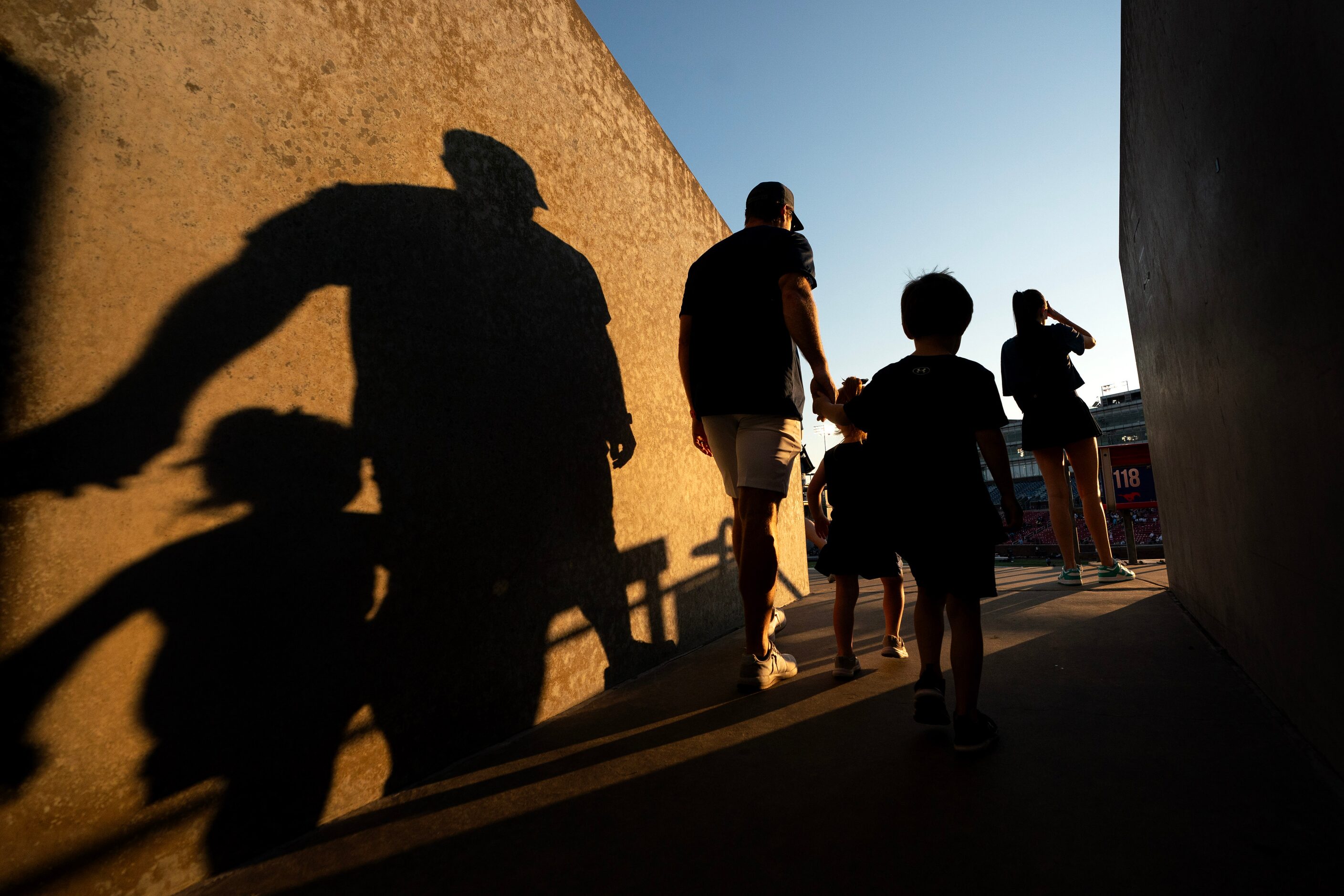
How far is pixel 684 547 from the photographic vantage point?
2918 mm

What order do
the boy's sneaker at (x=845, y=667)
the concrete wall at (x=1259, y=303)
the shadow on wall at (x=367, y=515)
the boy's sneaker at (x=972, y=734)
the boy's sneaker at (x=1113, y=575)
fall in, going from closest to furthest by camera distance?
1. the concrete wall at (x=1259, y=303)
2. the shadow on wall at (x=367, y=515)
3. the boy's sneaker at (x=972, y=734)
4. the boy's sneaker at (x=845, y=667)
5. the boy's sneaker at (x=1113, y=575)

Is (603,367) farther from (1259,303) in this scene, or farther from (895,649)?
(1259,303)

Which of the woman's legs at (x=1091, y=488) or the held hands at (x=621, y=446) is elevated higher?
the held hands at (x=621, y=446)

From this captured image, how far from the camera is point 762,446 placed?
2205mm

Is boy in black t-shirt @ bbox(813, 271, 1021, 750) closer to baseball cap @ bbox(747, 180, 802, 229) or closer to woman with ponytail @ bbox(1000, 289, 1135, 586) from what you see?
baseball cap @ bbox(747, 180, 802, 229)

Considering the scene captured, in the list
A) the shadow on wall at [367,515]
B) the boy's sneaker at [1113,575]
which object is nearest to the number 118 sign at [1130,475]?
the boy's sneaker at [1113,575]

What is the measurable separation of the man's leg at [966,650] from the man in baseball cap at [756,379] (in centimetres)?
64

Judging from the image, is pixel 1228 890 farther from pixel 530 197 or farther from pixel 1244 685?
pixel 530 197

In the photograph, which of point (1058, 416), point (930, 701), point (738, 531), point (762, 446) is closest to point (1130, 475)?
point (1058, 416)

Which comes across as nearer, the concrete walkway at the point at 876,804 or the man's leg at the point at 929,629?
the concrete walkway at the point at 876,804

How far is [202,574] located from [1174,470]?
3187 millimetres

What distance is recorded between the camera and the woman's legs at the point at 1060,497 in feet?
11.8

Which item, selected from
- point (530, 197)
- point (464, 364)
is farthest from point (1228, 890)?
point (530, 197)

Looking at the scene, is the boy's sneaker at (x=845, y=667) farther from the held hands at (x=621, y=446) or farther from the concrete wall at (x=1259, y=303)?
the held hands at (x=621, y=446)
